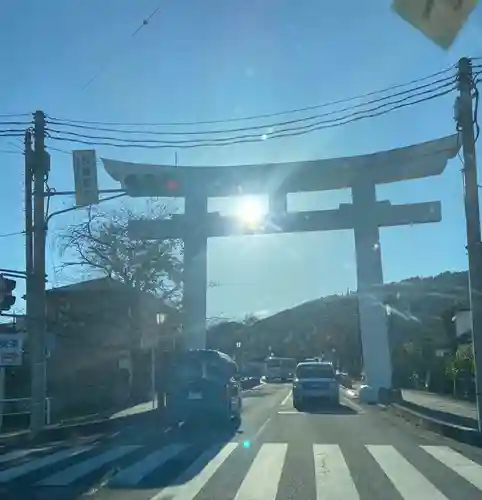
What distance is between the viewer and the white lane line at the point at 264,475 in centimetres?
1110

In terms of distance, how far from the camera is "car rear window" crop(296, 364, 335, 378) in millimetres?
36094

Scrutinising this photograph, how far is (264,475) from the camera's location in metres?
12.9

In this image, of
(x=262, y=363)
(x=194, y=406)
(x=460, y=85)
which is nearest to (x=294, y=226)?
(x=194, y=406)

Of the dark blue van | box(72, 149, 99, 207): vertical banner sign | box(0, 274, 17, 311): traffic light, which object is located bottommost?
the dark blue van

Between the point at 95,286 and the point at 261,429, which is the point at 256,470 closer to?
the point at 261,429

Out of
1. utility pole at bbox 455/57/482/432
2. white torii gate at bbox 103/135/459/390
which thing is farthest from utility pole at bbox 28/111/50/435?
white torii gate at bbox 103/135/459/390

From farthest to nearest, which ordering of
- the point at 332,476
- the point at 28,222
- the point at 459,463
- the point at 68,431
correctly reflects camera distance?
1. the point at 28,222
2. the point at 68,431
3. the point at 459,463
4. the point at 332,476

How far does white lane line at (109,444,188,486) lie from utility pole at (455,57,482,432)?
7.07m

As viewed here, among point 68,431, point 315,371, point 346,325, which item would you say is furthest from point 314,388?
point 346,325

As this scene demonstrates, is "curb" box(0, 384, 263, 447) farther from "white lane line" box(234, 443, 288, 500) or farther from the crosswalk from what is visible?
"white lane line" box(234, 443, 288, 500)

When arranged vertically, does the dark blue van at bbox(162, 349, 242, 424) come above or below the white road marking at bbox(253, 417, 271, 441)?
above

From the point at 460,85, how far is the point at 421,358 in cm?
3531

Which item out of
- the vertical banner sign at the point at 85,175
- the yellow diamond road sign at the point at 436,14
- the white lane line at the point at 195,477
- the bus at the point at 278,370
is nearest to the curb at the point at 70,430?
the white lane line at the point at 195,477

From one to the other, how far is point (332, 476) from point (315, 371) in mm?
23850
